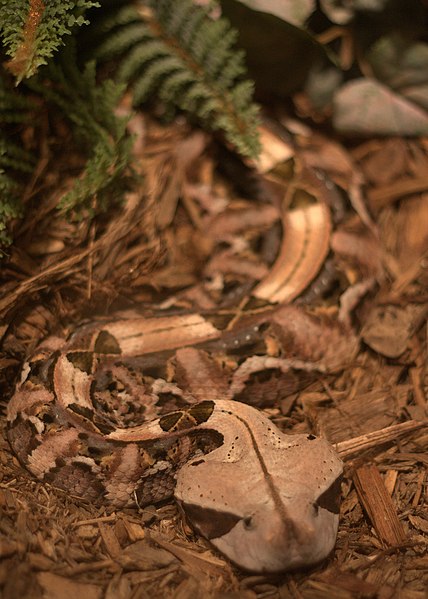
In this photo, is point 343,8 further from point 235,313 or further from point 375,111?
point 235,313

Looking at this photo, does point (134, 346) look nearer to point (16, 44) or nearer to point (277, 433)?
point (277, 433)

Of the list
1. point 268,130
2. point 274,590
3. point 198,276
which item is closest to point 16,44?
point 198,276

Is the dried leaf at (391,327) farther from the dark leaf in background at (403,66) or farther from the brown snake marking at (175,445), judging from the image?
the dark leaf in background at (403,66)

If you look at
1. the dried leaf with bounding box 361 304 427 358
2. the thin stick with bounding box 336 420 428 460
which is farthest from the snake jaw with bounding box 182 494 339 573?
the dried leaf with bounding box 361 304 427 358

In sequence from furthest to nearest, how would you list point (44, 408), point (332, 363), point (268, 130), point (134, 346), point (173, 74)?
point (268, 130) → point (173, 74) → point (332, 363) → point (134, 346) → point (44, 408)

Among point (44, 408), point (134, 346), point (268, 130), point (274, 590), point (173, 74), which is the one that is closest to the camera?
point (274, 590)

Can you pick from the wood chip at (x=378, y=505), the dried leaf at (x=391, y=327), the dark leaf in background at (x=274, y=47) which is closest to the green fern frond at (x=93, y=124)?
the dark leaf in background at (x=274, y=47)
